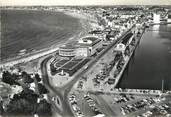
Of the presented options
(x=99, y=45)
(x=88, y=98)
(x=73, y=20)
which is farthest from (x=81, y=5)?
(x=88, y=98)

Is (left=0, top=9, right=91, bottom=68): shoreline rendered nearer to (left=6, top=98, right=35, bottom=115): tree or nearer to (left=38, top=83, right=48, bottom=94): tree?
(left=38, top=83, right=48, bottom=94): tree

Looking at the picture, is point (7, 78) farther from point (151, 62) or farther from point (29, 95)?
point (151, 62)

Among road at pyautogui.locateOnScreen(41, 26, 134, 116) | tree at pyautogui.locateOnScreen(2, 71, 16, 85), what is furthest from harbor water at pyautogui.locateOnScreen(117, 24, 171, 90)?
tree at pyautogui.locateOnScreen(2, 71, 16, 85)

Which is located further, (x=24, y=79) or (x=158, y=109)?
(x=24, y=79)

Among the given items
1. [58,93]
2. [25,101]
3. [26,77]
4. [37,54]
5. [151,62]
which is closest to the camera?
[25,101]

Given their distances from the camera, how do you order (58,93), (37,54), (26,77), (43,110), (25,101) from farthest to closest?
(37,54) < (26,77) < (58,93) < (25,101) < (43,110)

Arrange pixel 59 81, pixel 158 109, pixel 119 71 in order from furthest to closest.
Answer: pixel 119 71
pixel 59 81
pixel 158 109

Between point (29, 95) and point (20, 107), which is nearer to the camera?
point (20, 107)

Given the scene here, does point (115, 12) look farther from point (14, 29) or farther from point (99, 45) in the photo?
point (14, 29)

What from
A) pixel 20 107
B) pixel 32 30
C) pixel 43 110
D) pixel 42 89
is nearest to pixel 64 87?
pixel 42 89
